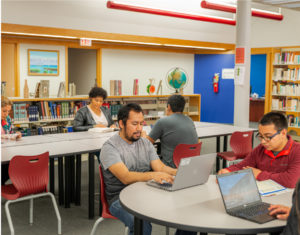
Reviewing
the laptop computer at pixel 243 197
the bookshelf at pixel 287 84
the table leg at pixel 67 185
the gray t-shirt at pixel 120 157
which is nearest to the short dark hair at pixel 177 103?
the table leg at pixel 67 185

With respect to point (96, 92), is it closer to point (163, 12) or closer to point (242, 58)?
point (242, 58)

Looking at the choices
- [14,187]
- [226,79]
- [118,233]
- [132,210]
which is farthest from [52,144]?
[226,79]

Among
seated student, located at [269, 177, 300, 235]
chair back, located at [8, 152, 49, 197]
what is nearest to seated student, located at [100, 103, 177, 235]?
chair back, located at [8, 152, 49, 197]

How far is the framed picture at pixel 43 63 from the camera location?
827cm

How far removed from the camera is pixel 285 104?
10.6 metres

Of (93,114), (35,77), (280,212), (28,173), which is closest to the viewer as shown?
(280,212)

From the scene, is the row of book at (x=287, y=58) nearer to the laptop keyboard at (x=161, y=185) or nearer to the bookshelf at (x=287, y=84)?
the bookshelf at (x=287, y=84)

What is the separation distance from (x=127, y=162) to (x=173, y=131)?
177cm

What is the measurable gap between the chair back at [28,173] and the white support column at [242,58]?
502 centimetres

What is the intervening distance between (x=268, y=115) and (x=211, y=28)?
8.06m

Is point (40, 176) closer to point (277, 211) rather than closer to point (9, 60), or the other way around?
point (277, 211)

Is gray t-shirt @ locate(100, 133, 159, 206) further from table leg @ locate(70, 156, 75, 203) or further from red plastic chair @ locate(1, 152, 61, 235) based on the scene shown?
table leg @ locate(70, 156, 75, 203)

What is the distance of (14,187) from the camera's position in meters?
3.82

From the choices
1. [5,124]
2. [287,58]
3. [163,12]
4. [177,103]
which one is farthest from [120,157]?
[287,58]
